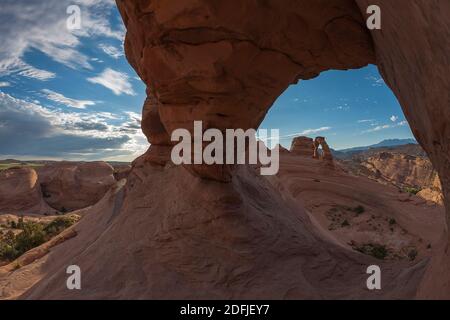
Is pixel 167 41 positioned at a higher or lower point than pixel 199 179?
higher

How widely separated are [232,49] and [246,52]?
1.29 ft

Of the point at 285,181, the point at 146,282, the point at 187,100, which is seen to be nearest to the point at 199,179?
the point at 187,100

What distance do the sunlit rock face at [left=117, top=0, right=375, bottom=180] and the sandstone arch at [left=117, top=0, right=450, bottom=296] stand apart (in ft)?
0.07

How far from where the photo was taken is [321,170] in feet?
Answer: 88.9

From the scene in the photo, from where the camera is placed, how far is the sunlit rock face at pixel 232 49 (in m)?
6.58

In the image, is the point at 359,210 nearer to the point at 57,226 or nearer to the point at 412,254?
the point at 412,254

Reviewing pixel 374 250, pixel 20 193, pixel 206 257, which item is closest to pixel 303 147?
pixel 374 250

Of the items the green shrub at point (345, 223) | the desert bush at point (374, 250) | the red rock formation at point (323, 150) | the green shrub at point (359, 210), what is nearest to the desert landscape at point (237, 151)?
the desert bush at point (374, 250)

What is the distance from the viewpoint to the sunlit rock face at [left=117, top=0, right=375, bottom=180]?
6582mm

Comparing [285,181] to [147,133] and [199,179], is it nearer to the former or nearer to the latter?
[147,133]

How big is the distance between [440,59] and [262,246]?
6.23m

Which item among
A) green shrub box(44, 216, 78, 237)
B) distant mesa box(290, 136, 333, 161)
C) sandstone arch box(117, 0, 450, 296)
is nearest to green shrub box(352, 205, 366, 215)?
distant mesa box(290, 136, 333, 161)

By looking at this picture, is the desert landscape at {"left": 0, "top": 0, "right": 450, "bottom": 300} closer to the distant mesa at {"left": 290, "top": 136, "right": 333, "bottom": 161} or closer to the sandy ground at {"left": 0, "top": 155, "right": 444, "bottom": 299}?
the sandy ground at {"left": 0, "top": 155, "right": 444, "bottom": 299}
